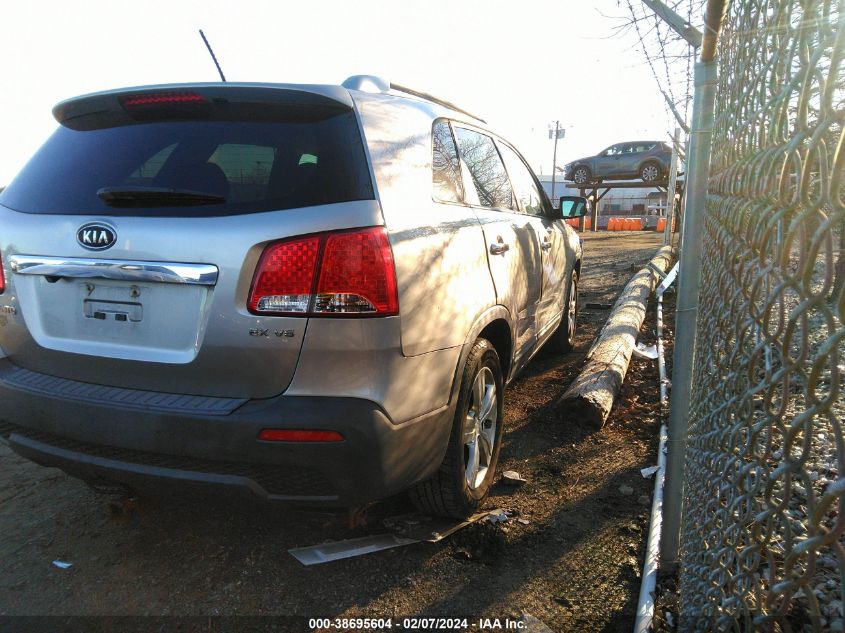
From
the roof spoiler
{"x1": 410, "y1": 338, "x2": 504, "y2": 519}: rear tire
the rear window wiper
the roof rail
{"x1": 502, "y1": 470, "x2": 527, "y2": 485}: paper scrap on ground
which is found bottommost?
{"x1": 502, "y1": 470, "x2": 527, "y2": 485}: paper scrap on ground

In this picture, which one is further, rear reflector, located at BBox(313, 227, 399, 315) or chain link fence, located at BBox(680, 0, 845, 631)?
rear reflector, located at BBox(313, 227, 399, 315)

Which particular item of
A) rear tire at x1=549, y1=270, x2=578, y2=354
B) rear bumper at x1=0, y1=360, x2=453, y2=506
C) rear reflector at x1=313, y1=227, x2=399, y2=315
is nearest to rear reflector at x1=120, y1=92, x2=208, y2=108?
rear reflector at x1=313, y1=227, x2=399, y2=315

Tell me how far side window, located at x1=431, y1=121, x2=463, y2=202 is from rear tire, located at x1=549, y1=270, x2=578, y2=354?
2.62 metres

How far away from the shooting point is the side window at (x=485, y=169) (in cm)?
327

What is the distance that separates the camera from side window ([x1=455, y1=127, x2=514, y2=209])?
327 cm

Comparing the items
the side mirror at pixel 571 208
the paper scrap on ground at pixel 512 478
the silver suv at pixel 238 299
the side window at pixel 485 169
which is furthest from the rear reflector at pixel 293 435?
the side mirror at pixel 571 208

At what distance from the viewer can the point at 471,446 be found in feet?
9.43

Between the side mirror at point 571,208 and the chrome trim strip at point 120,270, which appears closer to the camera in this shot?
the chrome trim strip at point 120,270

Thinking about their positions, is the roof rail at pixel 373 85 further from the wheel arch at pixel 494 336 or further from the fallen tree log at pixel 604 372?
the fallen tree log at pixel 604 372

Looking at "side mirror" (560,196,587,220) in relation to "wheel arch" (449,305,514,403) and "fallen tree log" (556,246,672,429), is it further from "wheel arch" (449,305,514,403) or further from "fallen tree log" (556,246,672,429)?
"wheel arch" (449,305,514,403)

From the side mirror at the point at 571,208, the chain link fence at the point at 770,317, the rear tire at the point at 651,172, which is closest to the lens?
the chain link fence at the point at 770,317

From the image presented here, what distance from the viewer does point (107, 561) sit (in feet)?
8.29

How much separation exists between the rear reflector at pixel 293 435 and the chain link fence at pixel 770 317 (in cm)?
118

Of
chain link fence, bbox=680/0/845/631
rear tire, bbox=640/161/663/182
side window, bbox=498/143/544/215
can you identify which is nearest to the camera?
chain link fence, bbox=680/0/845/631
